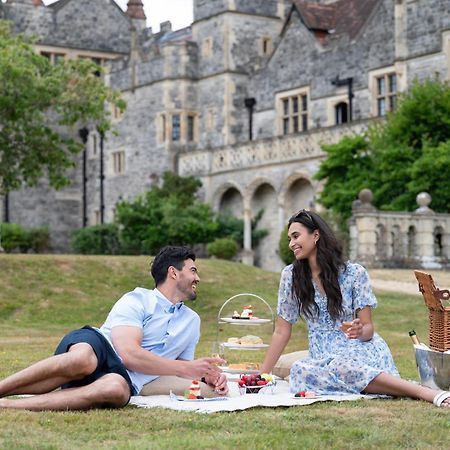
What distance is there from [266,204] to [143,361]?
3782cm

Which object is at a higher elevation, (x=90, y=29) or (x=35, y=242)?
(x=90, y=29)

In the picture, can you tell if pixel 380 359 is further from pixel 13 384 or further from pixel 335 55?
pixel 335 55

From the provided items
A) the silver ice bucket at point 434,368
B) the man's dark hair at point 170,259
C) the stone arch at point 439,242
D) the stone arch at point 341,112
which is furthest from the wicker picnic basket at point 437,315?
the stone arch at point 341,112

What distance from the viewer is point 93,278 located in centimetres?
2767

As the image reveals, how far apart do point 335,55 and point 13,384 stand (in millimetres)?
37720

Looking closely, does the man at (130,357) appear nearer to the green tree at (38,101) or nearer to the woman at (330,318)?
the woman at (330,318)

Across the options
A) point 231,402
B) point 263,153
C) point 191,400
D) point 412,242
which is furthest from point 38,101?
point 231,402

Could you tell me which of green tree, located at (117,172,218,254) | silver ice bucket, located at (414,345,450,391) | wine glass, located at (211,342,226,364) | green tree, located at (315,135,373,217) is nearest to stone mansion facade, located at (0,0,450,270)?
green tree, located at (117,172,218,254)

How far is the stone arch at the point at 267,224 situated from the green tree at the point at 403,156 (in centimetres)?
824

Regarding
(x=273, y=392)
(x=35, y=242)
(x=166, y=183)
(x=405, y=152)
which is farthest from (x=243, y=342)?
(x=35, y=242)

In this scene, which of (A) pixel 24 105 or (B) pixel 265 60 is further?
(B) pixel 265 60

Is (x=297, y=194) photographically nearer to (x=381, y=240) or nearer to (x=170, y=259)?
(x=381, y=240)

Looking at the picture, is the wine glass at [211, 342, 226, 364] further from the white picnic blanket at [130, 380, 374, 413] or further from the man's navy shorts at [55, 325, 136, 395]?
the man's navy shorts at [55, 325, 136, 395]

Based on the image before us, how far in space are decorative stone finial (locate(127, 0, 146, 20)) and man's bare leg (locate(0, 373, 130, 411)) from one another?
5455 cm
